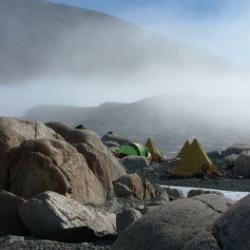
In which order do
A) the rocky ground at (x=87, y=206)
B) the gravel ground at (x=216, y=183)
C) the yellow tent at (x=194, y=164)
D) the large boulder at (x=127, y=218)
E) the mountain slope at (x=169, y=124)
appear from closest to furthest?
the rocky ground at (x=87, y=206), the large boulder at (x=127, y=218), the gravel ground at (x=216, y=183), the yellow tent at (x=194, y=164), the mountain slope at (x=169, y=124)

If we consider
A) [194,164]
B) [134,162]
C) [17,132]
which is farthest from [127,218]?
[134,162]

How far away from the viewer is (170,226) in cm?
475

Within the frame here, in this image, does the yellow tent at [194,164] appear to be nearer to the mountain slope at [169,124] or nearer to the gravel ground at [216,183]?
the gravel ground at [216,183]

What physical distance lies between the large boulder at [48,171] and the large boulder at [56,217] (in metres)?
1.70

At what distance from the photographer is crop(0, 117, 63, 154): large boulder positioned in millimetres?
11773

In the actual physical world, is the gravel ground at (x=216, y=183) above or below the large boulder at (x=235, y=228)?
below

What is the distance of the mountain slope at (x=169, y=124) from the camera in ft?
236

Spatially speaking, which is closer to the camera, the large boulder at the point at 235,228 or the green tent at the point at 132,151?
the large boulder at the point at 235,228

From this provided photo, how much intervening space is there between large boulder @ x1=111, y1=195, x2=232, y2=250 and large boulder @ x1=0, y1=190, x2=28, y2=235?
4.47m

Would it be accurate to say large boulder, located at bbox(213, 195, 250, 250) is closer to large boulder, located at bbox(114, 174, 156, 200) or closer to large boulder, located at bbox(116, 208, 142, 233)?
large boulder, located at bbox(116, 208, 142, 233)

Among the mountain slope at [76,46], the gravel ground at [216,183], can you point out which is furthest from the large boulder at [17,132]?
the mountain slope at [76,46]

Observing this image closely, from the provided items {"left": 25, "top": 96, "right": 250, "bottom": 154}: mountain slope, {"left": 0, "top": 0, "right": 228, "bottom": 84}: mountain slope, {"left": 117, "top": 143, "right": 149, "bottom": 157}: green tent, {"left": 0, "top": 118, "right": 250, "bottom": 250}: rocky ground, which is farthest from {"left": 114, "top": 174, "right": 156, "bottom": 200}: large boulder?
{"left": 0, "top": 0, "right": 228, "bottom": 84}: mountain slope

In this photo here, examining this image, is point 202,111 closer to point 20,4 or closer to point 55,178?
point 20,4

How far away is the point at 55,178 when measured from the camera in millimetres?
10820
